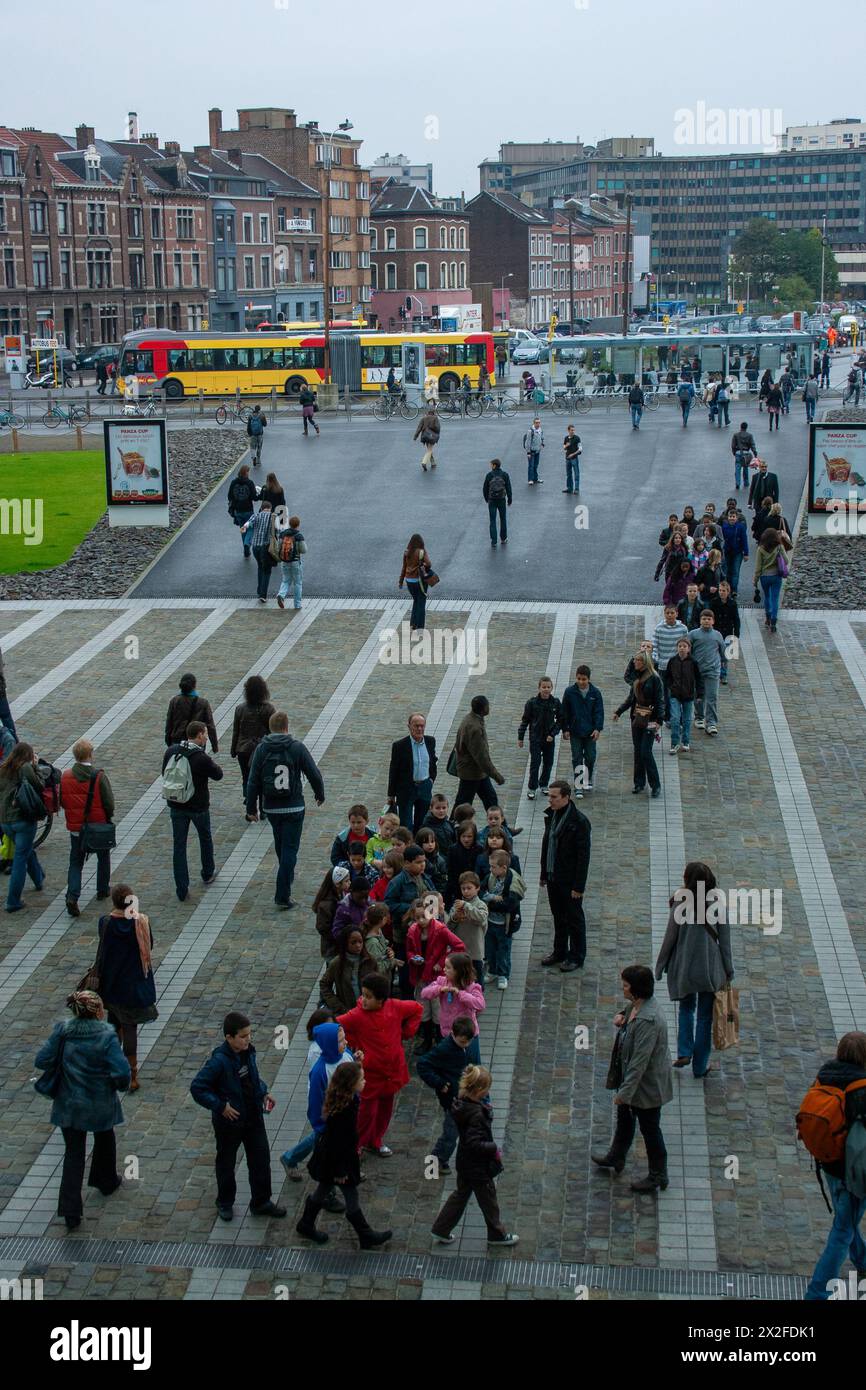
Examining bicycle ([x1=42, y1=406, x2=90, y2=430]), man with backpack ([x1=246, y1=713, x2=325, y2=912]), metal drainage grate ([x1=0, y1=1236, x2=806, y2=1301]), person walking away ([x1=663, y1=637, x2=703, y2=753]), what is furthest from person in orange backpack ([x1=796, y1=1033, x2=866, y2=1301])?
bicycle ([x1=42, y1=406, x2=90, y2=430])

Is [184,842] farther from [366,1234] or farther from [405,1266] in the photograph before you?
[405,1266]

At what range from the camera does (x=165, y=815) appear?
16562 mm

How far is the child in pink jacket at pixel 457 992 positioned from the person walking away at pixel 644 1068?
36.8 inches

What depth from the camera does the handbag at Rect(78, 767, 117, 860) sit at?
13.4m

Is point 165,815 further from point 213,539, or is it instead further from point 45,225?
point 45,225

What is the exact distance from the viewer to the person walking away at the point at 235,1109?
8.90 metres

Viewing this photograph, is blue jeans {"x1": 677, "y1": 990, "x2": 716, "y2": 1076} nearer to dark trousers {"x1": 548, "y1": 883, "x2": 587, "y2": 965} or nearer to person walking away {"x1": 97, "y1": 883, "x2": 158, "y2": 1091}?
dark trousers {"x1": 548, "y1": 883, "x2": 587, "y2": 965}

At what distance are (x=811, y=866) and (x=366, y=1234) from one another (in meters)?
7.28

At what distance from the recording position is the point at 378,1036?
376 inches

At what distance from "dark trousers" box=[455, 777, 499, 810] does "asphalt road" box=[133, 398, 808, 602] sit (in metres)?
10.3

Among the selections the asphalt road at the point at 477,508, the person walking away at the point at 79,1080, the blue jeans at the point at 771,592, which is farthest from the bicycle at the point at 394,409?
the person walking away at the point at 79,1080

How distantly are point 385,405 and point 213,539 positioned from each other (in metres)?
18.6

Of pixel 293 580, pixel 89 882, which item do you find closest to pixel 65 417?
pixel 293 580
